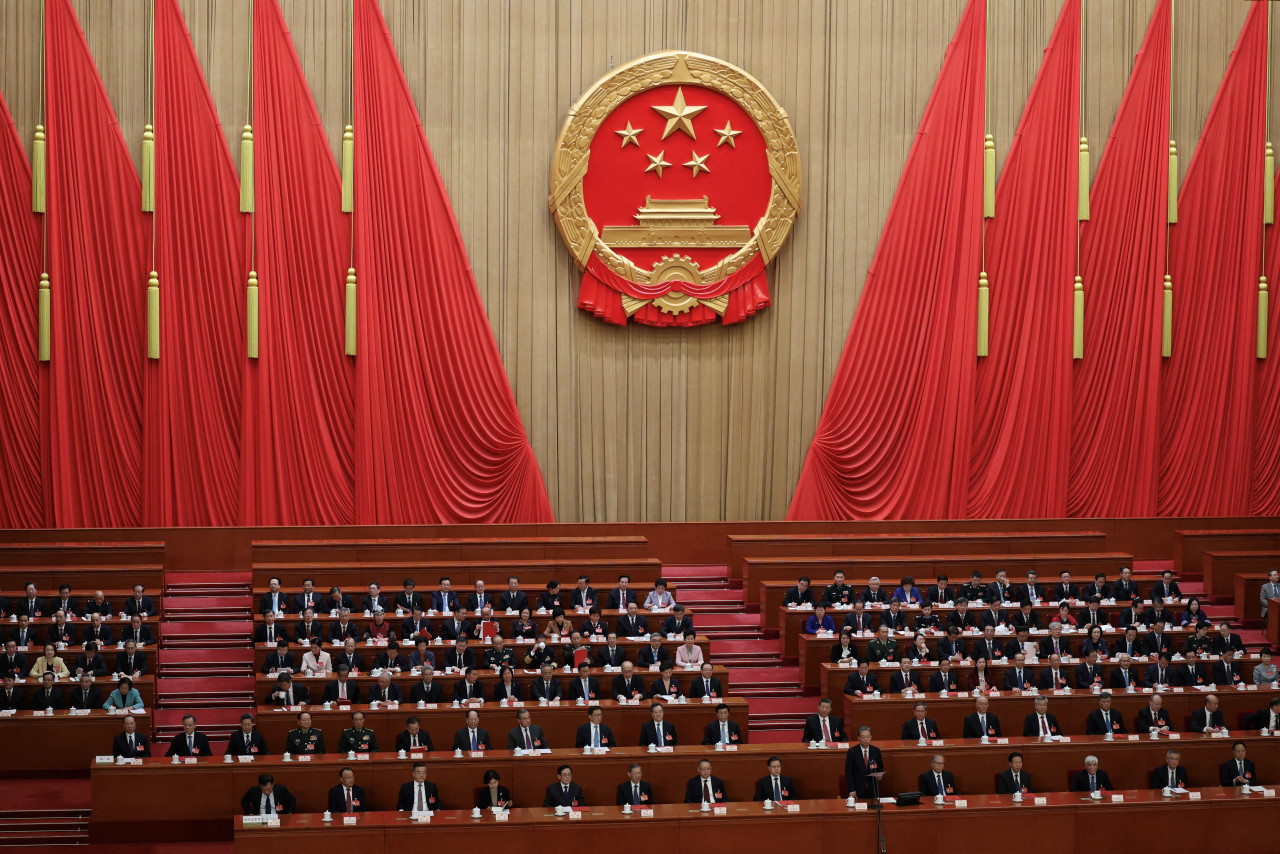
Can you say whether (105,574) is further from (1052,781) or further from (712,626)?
(1052,781)

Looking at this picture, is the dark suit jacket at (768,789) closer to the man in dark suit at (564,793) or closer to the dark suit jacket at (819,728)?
the dark suit jacket at (819,728)

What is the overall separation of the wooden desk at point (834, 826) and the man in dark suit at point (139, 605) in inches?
111

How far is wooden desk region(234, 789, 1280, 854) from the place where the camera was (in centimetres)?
603

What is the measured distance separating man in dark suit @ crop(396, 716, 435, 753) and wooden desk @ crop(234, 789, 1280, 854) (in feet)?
2.09

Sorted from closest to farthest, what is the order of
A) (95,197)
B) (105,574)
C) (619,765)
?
(619,765) < (105,574) < (95,197)

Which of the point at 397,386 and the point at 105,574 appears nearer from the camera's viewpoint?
the point at 105,574

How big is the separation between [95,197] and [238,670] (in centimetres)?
346

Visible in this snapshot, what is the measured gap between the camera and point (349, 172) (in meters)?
9.84

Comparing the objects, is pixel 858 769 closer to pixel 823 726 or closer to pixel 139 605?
pixel 823 726

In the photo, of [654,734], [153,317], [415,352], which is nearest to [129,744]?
[654,734]

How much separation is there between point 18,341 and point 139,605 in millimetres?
2301

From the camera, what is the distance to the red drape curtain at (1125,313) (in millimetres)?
10508

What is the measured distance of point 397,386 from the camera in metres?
9.91

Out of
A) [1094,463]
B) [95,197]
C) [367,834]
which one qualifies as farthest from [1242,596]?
[95,197]
